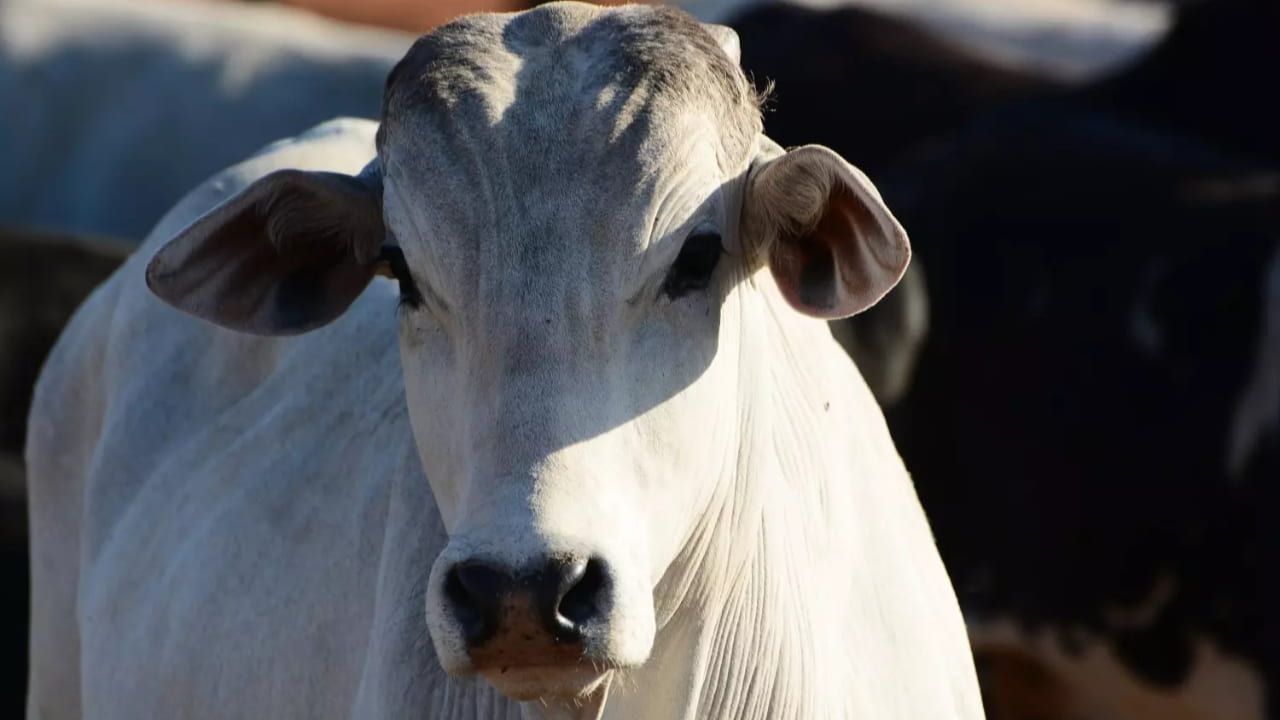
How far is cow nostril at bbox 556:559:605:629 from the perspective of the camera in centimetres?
278

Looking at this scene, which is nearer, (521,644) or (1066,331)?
(521,644)

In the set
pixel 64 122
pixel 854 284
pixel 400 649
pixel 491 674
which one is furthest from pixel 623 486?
pixel 64 122

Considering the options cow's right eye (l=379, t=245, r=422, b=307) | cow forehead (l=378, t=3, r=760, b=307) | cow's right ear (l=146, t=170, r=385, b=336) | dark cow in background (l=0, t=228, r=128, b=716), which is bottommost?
dark cow in background (l=0, t=228, r=128, b=716)

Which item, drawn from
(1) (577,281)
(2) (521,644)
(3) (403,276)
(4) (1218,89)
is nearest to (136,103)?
(4) (1218,89)

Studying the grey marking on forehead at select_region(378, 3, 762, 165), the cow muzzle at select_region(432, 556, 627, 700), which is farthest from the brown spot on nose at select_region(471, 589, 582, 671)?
the grey marking on forehead at select_region(378, 3, 762, 165)

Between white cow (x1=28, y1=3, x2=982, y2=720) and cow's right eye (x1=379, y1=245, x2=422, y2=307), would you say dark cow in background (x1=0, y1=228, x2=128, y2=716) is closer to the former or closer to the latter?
white cow (x1=28, y1=3, x2=982, y2=720)

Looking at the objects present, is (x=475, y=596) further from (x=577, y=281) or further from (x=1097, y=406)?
(x=1097, y=406)

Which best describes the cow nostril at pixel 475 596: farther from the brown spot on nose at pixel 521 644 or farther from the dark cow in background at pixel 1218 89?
the dark cow in background at pixel 1218 89

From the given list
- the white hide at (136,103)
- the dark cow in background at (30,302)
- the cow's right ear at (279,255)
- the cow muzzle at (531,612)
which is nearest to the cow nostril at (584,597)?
the cow muzzle at (531,612)

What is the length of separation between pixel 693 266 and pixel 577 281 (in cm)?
21

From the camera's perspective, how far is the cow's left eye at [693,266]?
308 cm

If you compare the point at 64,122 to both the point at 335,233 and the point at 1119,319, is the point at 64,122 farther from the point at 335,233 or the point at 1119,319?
the point at 335,233

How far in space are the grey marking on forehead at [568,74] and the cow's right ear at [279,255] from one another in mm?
150

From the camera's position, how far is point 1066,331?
7.34 metres
